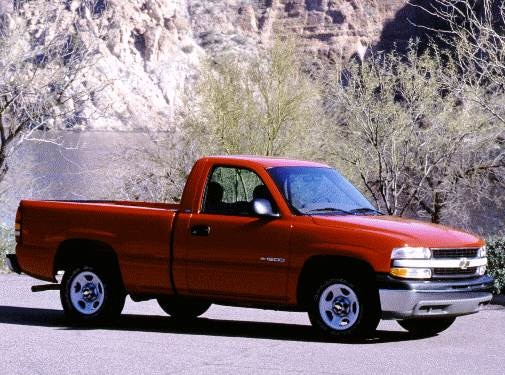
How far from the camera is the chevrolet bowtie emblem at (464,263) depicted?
10234mm

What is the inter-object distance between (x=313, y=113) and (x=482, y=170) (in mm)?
7681

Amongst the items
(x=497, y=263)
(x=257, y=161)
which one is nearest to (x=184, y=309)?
(x=257, y=161)

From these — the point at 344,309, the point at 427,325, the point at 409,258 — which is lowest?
the point at 427,325

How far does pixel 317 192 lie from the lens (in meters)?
11.0

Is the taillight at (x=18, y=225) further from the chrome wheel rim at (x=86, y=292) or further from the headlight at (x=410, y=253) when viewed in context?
the headlight at (x=410, y=253)

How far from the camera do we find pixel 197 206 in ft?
36.2

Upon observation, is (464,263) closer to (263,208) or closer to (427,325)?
(427,325)

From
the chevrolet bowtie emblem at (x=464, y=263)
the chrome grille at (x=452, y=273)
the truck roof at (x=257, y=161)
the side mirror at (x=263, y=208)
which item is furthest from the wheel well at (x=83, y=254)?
the chevrolet bowtie emblem at (x=464, y=263)

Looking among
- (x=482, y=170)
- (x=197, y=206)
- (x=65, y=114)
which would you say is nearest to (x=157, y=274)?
(x=197, y=206)

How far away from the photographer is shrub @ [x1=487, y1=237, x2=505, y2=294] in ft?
48.6

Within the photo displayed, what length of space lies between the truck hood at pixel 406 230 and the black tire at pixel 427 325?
990 millimetres

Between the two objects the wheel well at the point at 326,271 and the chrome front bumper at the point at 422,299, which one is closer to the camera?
the chrome front bumper at the point at 422,299

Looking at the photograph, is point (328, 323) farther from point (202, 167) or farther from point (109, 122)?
point (109, 122)

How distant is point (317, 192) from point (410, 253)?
149cm
